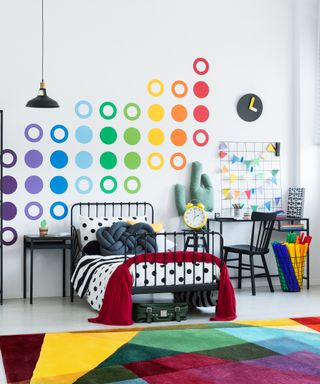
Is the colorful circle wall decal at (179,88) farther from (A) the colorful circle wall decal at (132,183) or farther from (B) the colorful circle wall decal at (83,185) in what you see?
(B) the colorful circle wall decal at (83,185)

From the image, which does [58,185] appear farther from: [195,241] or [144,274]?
[144,274]

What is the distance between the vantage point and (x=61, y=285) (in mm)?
7133

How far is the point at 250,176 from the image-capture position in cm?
787

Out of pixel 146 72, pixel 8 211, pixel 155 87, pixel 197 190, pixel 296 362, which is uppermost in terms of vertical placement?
pixel 146 72

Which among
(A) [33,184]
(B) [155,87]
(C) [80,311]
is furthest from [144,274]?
(B) [155,87]

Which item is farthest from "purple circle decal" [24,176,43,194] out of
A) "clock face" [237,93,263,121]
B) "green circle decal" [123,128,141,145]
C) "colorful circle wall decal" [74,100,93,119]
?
"clock face" [237,93,263,121]

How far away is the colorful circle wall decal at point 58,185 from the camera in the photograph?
714 cm

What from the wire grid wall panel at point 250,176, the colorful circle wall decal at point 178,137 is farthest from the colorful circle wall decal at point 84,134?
the wire grid wall panel at point 250,176

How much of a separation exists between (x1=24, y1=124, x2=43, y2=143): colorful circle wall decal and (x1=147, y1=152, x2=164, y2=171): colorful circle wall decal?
48.7 inches

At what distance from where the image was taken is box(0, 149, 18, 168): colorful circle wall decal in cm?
696

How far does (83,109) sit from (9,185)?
1.13 m

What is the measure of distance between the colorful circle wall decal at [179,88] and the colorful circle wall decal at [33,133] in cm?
157

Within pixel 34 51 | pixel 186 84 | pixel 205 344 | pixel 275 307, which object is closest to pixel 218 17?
pixel 186 84

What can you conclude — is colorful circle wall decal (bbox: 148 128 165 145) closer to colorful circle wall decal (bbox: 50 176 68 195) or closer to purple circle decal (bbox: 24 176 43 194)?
colorful circle wall decal (bbox: 50 176 68 195)
